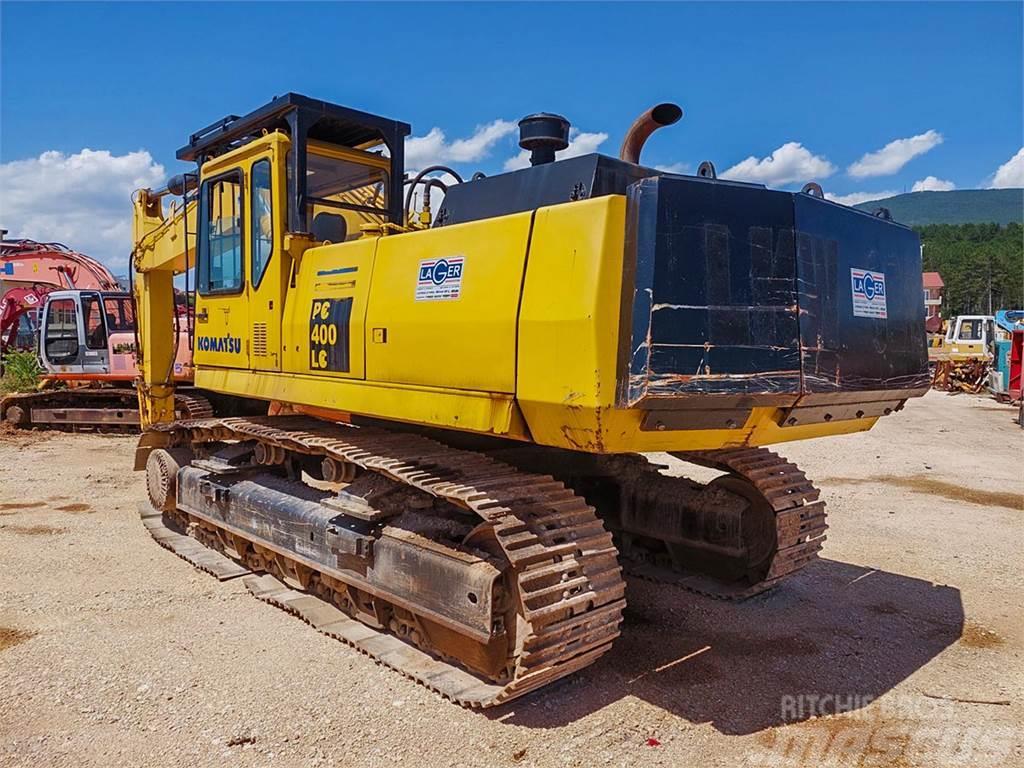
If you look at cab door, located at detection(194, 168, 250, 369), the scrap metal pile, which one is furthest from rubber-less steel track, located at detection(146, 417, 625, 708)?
the scrap metal pile

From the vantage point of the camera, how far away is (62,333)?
48.4 ft

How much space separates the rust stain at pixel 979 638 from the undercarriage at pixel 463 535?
3.37ft

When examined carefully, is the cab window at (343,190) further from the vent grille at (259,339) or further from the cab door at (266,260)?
the vent grille at (259,339)

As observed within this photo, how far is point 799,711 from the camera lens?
13.5 ft

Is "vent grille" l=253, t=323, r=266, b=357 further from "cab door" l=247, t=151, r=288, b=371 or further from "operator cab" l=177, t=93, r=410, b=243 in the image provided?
"operator cab" l=177, t=93, r=410, b=243

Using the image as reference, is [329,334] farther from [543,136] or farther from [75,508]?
[75,508]

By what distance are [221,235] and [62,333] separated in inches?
403

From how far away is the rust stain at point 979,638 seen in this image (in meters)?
5.02

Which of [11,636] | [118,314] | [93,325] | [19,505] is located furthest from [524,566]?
[93,325]

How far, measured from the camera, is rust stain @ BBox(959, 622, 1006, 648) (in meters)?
5.02

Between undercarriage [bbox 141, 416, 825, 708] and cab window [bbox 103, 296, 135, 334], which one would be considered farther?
cab window [bbox 103, 296, 135, 334]

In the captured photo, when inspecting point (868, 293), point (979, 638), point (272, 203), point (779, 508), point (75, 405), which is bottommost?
point (979, 638)

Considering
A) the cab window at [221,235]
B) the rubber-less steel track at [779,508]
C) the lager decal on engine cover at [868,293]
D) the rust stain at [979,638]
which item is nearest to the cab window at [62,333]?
the cab window at [221,235]

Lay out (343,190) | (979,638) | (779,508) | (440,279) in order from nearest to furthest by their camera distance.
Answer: (440,279) < (979,638) < (779,508) < (343,190)
